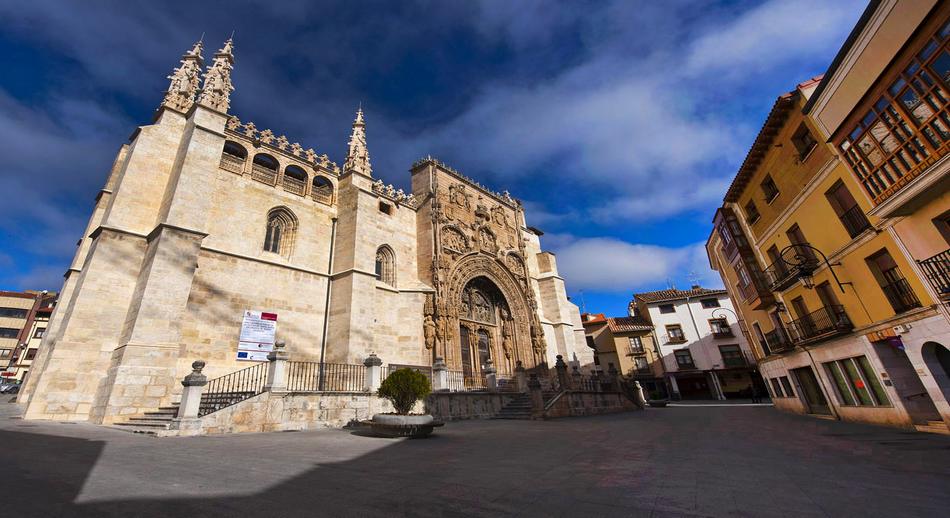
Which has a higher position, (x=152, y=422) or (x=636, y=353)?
(x=636, y=353)

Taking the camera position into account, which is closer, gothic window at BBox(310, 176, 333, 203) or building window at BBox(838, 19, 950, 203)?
building window at BBox(838, 19, 950, 203)

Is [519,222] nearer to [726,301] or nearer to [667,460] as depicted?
[726,301]

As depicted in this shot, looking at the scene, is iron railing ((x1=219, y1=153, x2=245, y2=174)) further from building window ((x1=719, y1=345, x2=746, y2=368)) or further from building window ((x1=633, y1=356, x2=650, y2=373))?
building window ((x1=719, y1=345, x2=746, y2=368))

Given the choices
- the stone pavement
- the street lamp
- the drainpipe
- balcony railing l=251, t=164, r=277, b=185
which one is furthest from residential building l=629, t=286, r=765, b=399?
balcony railing l=251, t=164, r=277, b=185

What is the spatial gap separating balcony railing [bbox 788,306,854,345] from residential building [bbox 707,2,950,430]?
0.12 feet

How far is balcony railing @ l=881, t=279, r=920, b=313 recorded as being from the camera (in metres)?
8.59

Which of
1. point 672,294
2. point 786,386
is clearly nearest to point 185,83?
point 786,386

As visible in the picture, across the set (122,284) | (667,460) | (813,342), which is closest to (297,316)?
(122,284)

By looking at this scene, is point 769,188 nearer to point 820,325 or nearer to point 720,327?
point 820,325

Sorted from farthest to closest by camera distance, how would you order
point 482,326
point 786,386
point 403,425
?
point 482,326 < point 786,386 < point 403,425

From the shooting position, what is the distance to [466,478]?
4047mm

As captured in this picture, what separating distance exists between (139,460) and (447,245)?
16701mm

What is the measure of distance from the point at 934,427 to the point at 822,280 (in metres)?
4.44

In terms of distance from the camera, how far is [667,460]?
5141mm
